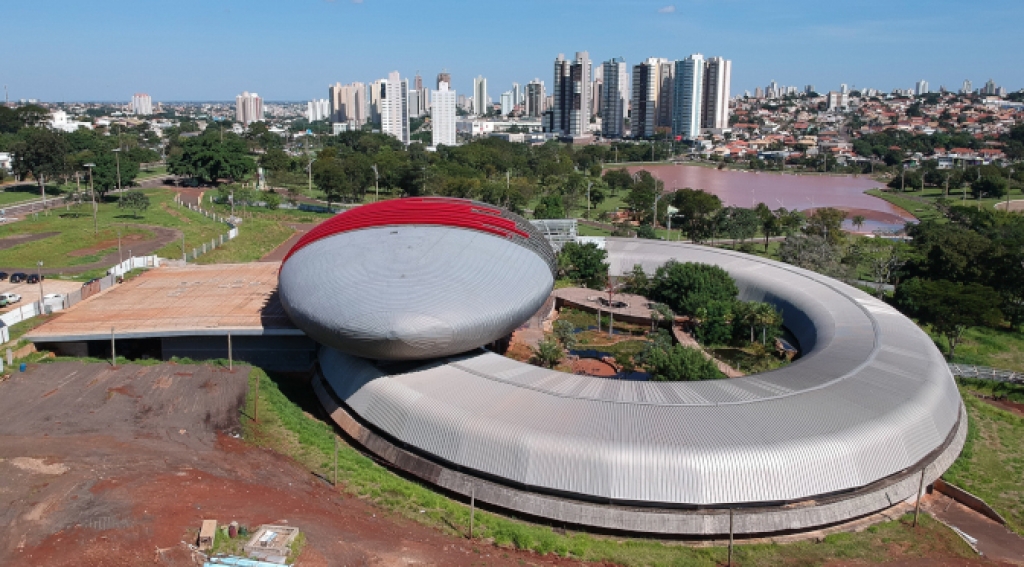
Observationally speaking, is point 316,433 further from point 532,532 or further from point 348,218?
point 348,218

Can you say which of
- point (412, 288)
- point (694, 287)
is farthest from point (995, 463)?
point (412, 288)

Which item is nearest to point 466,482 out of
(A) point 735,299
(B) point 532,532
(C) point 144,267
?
(B) point 532,532

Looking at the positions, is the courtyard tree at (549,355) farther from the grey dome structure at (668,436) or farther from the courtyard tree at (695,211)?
the courtyard tree at (695,211)

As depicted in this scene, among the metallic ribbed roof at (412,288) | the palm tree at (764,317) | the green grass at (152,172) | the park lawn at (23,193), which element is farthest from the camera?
the green grass at (152,172)

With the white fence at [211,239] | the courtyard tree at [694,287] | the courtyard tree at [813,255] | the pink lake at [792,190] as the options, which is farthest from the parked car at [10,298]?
the pink lake at [792,190]

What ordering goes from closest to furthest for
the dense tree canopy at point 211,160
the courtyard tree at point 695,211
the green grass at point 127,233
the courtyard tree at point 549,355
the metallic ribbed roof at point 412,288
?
1. the metallic ribbed roof at point 412,288
2. the courtyard tree at point 549,355
3. the green grass at point 127,233
4. the courtyard tree at point 695,211
5. the dense tree canopy at point 211,160

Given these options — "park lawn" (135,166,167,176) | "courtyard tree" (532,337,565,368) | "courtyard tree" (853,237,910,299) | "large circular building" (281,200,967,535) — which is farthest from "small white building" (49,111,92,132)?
"courtyard tree" (853,237,910,299)

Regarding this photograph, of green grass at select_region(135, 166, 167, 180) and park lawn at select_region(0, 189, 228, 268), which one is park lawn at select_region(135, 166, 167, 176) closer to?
green grass at select_region(135, 166, 167, 180)
